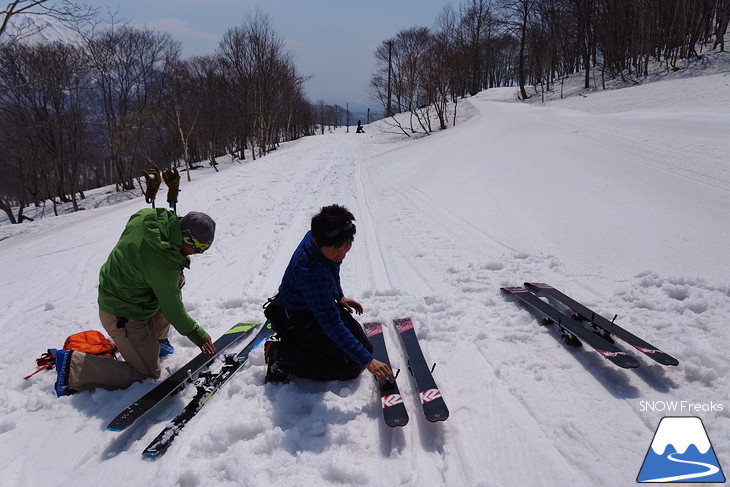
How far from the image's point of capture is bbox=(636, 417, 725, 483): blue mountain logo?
1963 mm

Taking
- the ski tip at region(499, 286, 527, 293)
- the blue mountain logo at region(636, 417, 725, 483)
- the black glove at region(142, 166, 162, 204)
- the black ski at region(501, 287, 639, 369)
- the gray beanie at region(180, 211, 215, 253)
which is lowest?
the blue mountain logo at region(636, 417, 725, 483)

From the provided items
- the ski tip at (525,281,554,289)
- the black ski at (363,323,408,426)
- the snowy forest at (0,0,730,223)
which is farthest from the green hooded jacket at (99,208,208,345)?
the snowy forest at (0,0,730,223)

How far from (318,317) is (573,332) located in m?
2.26

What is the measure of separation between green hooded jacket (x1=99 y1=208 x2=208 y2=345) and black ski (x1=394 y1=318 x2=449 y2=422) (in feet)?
5.53

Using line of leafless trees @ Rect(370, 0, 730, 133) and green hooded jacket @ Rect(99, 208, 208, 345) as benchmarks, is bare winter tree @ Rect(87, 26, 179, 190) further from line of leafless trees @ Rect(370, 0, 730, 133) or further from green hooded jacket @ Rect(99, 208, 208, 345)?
green hooded jacket @ Rect(99, 208, 208, 345)

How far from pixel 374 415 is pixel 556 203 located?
5.66m

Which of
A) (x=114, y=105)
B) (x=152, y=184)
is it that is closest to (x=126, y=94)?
(x=114, y=105)

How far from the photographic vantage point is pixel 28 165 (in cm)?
2295

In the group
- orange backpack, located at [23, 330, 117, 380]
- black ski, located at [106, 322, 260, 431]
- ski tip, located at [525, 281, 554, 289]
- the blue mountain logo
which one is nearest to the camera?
the blue mountain logo

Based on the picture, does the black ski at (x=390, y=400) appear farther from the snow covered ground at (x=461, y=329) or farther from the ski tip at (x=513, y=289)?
the ski tip at (x=513, y=289)

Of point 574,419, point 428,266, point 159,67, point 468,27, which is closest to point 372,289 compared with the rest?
point 428,266

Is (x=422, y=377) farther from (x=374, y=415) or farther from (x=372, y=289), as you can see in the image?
(x=372, y=289)

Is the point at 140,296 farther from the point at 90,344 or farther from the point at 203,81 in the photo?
the point at 203,81

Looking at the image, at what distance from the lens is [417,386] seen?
2713 millimetres
